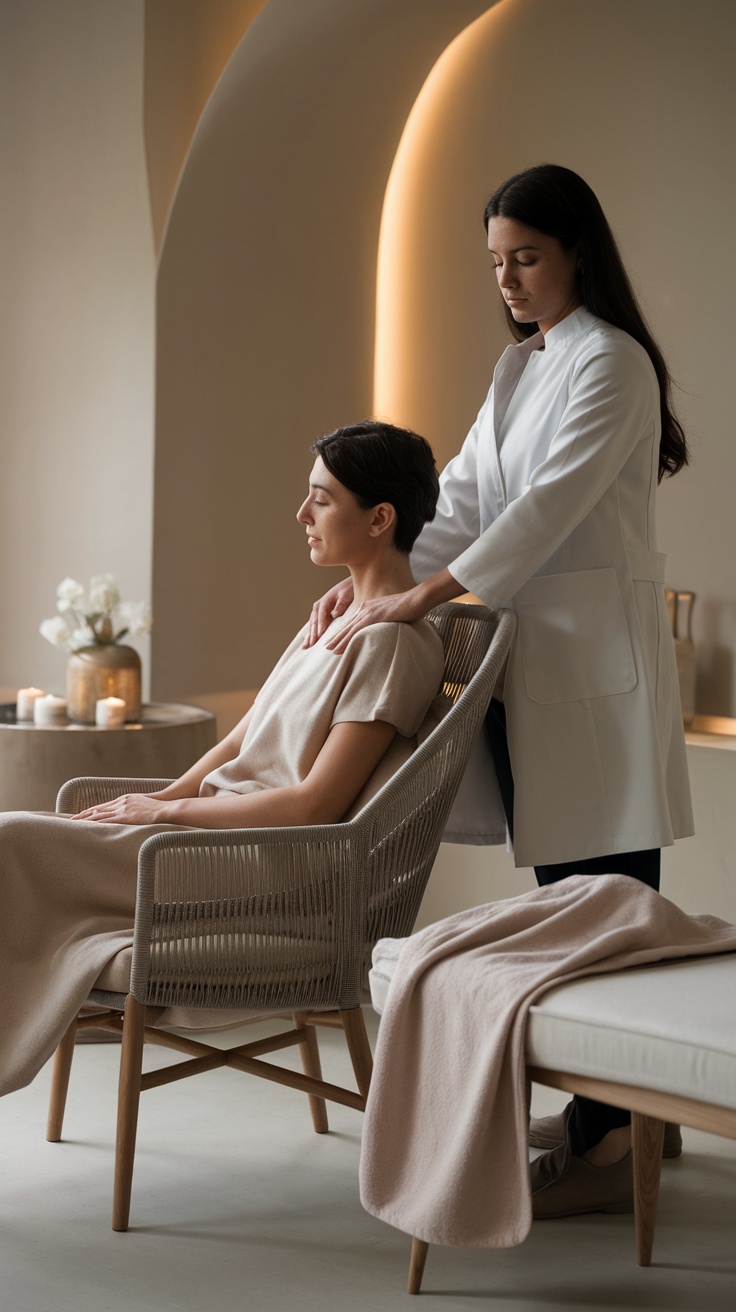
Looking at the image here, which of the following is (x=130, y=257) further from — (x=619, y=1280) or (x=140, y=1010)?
(x=619, y=1280)

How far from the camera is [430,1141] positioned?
5.89 feet

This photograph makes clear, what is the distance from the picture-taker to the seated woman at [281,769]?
2.12m

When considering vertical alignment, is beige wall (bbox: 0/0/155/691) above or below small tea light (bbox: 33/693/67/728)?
above

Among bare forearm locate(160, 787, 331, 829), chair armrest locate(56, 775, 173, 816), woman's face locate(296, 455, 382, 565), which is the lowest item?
chair armrest locate(56, 775, 173, 816)

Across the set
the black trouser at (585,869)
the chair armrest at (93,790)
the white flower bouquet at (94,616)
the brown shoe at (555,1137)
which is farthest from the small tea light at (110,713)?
the brown shoe at (555,1137)

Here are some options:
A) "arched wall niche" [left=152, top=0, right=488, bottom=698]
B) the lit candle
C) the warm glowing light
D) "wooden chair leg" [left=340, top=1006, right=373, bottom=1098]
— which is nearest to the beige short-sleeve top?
"wooden chair leg" [left=340, top=1006, right=373, bottom=1098]

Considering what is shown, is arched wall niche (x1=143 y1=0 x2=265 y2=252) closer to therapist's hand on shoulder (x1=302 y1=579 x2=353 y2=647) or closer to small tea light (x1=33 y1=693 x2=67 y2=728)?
small tea light (x1=33 y1=693 x2=67 y2=728)

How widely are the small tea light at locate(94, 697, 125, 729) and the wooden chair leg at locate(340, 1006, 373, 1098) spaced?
1.17 meters

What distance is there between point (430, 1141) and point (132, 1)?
9.30 ft

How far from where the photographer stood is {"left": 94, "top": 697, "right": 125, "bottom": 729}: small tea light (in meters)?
3.20

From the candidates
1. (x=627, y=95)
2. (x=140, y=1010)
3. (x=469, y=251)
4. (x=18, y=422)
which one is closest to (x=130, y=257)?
(x=18, y=422)

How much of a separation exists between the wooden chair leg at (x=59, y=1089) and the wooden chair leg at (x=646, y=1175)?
918 millimetres

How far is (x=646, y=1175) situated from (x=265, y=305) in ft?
8.17

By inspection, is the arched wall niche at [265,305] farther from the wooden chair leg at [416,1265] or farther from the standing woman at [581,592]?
the wooden chair leg at [416,1265]
